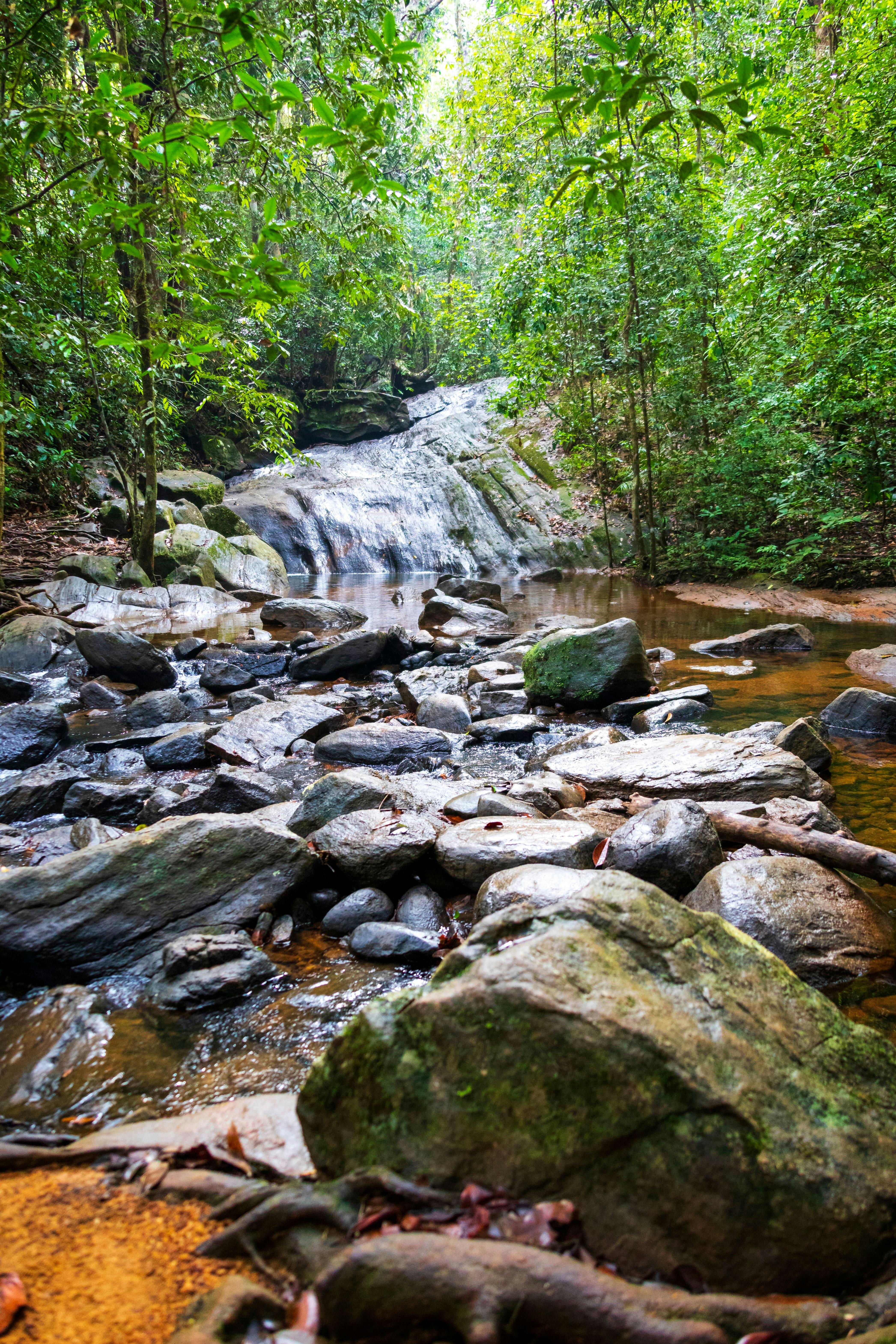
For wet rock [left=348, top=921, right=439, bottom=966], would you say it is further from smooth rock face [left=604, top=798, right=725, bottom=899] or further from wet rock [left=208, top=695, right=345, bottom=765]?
wet rock [left=208, top=695, right=345, bottom=765]

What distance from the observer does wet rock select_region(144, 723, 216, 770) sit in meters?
5.36

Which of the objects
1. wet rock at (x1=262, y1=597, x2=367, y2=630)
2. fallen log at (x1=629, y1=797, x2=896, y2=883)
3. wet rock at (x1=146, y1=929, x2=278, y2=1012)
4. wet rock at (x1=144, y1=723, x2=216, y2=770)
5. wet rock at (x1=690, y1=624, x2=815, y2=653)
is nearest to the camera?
wet rock at (x1=146, y1=929, x2=278, y2=1012)

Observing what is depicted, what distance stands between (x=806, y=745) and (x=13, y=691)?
24.0 feet

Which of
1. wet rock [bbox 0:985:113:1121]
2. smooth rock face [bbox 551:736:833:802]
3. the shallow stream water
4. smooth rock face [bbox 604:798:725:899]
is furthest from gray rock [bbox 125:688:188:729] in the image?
smooth rock face [bbox 604:798:725:899]

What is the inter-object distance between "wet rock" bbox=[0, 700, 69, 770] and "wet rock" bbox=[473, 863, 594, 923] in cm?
427

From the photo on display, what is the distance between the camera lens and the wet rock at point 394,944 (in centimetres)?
292

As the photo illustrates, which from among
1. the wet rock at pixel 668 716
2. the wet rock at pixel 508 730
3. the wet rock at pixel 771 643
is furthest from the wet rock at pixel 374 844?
the wet rock at pixel 771 643

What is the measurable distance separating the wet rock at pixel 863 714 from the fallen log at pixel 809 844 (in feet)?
7.30

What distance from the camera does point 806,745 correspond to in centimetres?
468

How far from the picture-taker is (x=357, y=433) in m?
26.8

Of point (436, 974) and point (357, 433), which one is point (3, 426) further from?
point (357, 433)

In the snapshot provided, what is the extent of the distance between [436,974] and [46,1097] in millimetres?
1416

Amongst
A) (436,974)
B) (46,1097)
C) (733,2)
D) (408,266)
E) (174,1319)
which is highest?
(733,2)

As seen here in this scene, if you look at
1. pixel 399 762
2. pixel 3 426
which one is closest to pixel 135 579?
pixel 3 426
